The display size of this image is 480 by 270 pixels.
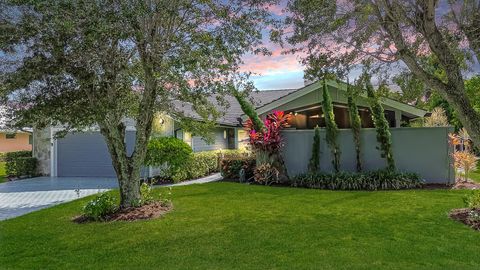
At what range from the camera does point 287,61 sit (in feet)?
36.0

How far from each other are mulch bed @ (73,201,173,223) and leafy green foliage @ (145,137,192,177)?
6402 mm

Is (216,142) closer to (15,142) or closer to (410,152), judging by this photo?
(410,152)

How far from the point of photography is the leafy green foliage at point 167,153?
1708cm

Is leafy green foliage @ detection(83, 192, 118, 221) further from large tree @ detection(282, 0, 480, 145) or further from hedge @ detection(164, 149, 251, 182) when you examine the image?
hedge @ detection(164, 149, 251, 182)

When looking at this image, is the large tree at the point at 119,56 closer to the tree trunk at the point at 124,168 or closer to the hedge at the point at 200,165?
the tree trunk at the point at 124,168

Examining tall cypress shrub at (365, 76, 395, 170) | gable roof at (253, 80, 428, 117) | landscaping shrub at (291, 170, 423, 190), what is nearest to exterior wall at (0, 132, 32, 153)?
gable roof at (253, 80, 428, 117)

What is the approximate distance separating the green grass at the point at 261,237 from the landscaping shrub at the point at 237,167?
17.3 ft

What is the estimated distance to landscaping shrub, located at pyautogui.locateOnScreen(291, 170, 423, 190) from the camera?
13.7m

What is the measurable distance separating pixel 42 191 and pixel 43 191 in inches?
1.7

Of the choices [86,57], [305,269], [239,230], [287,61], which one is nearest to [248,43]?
[287,61]

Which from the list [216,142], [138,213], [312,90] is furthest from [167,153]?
[138,213]

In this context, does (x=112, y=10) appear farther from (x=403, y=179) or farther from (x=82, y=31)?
(x=403, y=179)

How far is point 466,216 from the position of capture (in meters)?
8.77

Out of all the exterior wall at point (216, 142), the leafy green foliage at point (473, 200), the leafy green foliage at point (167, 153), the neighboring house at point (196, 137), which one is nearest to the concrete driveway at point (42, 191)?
the neighboring house at point (196, 137)
